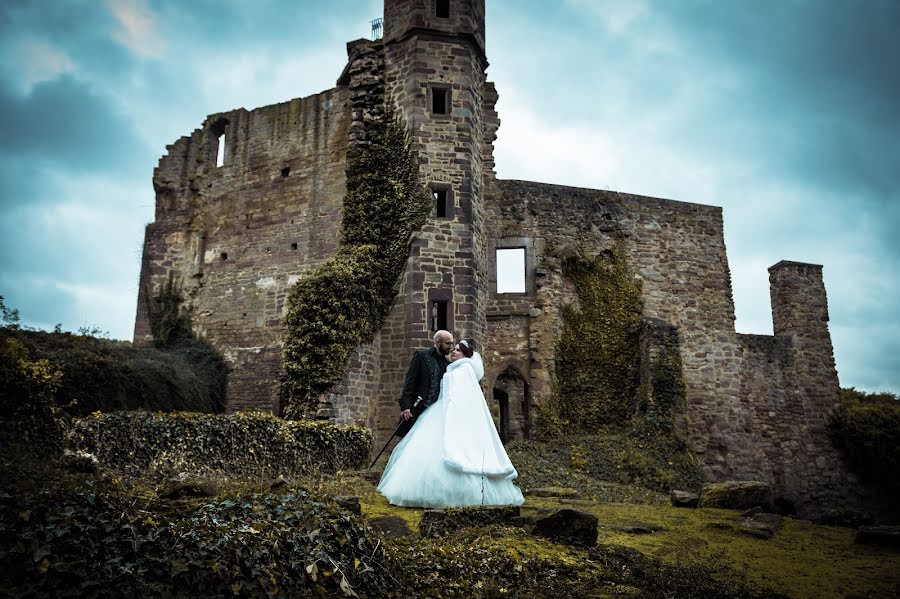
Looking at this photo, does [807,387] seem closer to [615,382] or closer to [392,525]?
[615,382]

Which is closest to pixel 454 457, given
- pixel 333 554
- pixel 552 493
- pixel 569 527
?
pixel 569 527

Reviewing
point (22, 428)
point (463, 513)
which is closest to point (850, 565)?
point (463, 513)

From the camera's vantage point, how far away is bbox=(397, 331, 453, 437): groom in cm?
866

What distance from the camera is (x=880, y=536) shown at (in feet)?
23.6

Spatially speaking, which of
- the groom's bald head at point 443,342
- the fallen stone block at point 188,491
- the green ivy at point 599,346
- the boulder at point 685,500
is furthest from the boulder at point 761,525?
the green ivy at point 599,346

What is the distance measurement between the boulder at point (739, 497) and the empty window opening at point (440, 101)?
9.77 m

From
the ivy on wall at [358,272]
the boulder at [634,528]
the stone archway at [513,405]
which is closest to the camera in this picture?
the boulder at [634,528]

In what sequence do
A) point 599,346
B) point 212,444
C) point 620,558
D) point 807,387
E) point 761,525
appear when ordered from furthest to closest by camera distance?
point 807,387, point 599,346, point 212,444, point 761,525, point 620,558

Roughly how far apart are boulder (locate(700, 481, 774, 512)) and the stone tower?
6.14 m

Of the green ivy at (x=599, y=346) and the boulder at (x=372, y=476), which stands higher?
the green ivy at (x=599, y=346)

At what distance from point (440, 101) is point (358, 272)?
445cm

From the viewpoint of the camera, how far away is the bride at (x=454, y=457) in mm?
7406

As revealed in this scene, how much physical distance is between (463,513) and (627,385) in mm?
13148

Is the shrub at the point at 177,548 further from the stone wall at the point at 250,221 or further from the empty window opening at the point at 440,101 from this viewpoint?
the stone wall at the point at 250,221
